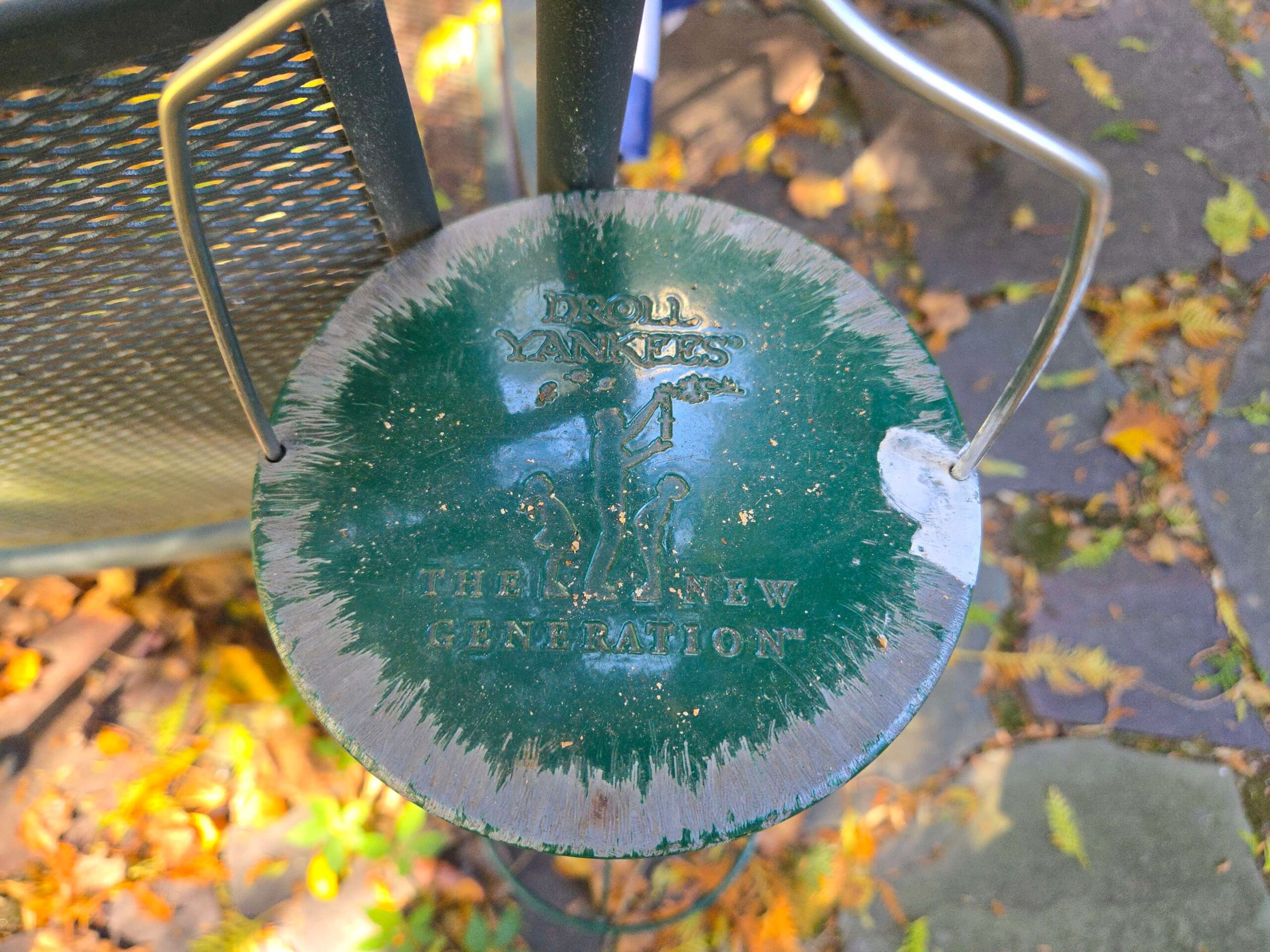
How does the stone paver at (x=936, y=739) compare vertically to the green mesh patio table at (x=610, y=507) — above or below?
below

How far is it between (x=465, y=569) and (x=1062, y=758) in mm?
1667

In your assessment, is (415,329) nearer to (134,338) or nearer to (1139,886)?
(134,338)

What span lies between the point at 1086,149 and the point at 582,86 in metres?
2.18

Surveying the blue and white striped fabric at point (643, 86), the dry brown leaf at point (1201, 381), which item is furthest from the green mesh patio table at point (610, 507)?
the dry brown leaf at point (1201, 381)

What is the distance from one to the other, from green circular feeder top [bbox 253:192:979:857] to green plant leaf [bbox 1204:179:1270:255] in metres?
2.00

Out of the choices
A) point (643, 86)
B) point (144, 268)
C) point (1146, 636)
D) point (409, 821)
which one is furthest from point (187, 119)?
point (1146, 636)

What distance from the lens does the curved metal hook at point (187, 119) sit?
0.78m

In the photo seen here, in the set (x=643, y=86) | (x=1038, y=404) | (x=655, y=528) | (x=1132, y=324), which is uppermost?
(x=643, y=86)

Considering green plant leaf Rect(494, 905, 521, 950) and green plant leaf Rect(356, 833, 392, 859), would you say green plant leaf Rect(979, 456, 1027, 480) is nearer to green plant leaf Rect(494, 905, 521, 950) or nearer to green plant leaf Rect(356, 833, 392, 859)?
green plant leaf Rect(494, 905, 521, 950)

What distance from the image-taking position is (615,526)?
1194mm

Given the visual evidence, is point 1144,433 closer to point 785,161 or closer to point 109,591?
point 785,161

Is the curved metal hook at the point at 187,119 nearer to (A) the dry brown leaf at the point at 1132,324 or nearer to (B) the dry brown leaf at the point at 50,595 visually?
(B) the dry brown leaf at the point at 50,595

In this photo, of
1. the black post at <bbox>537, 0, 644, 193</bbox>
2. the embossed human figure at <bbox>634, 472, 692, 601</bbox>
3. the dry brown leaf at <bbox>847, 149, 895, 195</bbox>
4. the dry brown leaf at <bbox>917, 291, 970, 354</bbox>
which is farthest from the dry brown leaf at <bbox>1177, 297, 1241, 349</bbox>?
the embossed human figure at <bbox>634, 472, 692, 601</bbox>

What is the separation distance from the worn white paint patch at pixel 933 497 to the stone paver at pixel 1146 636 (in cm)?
115
